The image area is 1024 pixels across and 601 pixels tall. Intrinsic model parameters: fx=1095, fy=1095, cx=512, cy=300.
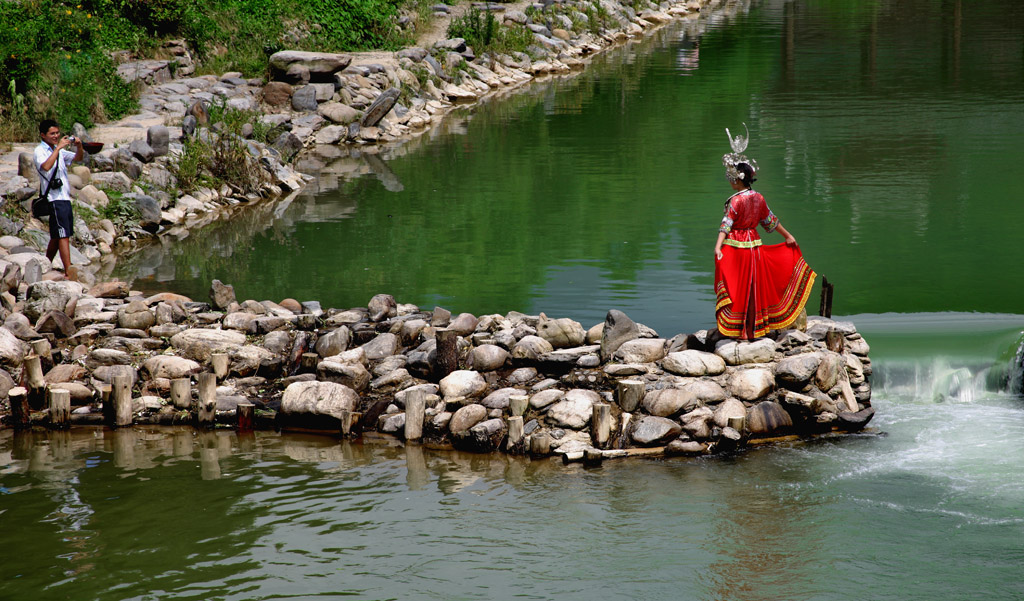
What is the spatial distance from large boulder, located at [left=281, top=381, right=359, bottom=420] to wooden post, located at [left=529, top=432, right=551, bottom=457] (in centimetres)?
205

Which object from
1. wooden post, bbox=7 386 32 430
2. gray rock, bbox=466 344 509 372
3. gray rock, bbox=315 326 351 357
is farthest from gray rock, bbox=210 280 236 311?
gray rock, bbox=466 344 509 372

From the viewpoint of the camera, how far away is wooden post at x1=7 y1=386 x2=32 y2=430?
1150cm

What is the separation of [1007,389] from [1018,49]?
2985cm

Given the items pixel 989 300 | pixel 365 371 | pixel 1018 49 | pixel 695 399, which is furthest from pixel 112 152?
pixel 1018 49

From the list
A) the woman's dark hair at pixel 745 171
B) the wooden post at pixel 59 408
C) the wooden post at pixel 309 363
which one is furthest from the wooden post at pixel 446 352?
the wooden post at pixel 59 408

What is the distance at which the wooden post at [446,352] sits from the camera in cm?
1160

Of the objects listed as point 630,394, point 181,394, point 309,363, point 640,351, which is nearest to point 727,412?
point 630,394

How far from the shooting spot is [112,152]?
66.3 ft

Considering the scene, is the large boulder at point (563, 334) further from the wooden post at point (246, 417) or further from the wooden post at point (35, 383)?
the wooden post at point (35, 383)

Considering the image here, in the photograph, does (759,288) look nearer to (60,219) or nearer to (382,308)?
(382,308)

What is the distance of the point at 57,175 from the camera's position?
14195mm

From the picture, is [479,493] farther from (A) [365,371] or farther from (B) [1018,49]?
(B) [1018,49]

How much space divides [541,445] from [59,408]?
16.8 feet

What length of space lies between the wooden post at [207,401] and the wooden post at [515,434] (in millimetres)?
3254
